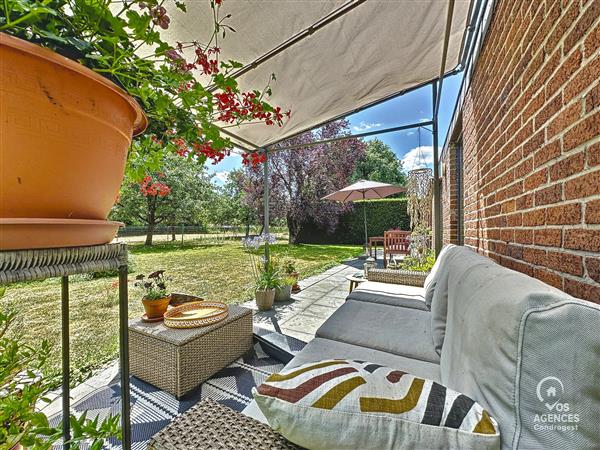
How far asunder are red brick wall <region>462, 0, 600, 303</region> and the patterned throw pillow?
51cm

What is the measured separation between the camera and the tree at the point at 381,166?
60.7 feet

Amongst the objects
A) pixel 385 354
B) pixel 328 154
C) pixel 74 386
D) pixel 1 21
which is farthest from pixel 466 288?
pixel 328 154

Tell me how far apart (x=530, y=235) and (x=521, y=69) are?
0.75 meters

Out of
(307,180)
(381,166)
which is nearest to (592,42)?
(307,180)

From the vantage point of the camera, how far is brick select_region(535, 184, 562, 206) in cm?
90

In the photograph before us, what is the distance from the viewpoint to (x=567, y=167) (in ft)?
2.76

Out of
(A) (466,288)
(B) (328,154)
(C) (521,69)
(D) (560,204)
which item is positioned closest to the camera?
(D) (560,204)

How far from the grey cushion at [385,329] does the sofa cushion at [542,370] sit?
0.86 metres

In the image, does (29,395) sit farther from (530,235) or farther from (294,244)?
(294,244)

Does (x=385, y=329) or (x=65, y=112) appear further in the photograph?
(x=385, y=329)

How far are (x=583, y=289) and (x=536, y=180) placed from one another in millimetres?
494

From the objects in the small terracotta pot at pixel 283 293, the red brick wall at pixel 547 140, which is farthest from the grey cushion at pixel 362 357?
the small terracotta pot at pixel 283 293

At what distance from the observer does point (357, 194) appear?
662cm

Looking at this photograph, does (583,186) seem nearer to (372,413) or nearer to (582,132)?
(582,132)
